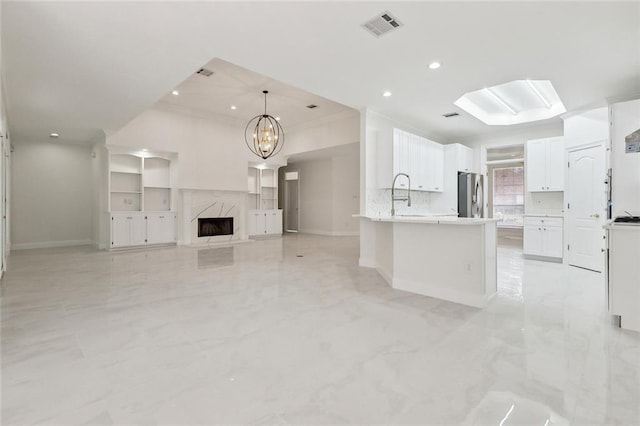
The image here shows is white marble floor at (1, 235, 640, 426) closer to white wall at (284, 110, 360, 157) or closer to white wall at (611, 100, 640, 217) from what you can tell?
white wall at (611, 100, 640, 217)

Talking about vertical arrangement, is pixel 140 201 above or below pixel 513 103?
below

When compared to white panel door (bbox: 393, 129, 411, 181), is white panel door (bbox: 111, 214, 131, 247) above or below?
below

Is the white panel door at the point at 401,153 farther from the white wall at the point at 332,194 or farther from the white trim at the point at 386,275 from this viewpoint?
the white wall at the point at 332,194

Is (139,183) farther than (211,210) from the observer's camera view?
No

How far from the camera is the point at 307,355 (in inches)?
87.2

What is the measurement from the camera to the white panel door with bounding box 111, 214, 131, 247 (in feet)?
23.1

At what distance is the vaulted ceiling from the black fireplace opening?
Result: 401 cm

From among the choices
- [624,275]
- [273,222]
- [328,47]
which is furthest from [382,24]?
[273,222]

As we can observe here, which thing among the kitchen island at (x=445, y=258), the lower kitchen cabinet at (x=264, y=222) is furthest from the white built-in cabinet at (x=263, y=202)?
the kitchen island at (x=445, y=258)

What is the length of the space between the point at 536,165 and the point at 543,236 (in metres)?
1.51

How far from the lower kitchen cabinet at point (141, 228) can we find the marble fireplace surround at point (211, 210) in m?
0.35

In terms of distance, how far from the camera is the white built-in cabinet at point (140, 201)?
284 inches

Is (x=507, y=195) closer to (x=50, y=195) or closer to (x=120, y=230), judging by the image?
(x=120, y=230)

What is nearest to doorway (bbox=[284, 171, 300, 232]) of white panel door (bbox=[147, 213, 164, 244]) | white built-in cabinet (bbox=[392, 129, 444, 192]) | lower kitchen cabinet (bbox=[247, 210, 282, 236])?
lower kitchen cabinet (bbox=[247, 210, 282, 236])
